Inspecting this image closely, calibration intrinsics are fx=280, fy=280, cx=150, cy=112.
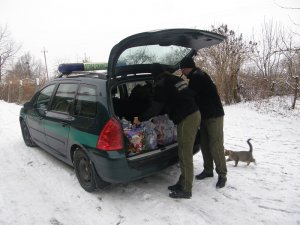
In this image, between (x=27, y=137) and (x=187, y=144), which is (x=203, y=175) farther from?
(x=27, y=137)

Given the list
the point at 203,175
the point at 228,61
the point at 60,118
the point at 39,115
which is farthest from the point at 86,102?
the point at 228,61

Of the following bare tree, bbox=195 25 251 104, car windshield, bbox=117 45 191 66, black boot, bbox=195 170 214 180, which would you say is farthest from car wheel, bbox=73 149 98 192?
bare tree, bbox=195 25 251 104

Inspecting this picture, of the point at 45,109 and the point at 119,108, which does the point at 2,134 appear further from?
the point at 119,108

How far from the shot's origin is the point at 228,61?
39.2 ft

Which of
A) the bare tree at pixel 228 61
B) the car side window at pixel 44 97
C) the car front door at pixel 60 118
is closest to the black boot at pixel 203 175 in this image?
the car front door at pixel 60 118

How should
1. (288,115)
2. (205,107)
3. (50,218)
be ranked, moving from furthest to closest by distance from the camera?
(288,115) < (205,107) < (50,218)

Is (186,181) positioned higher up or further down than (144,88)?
further down

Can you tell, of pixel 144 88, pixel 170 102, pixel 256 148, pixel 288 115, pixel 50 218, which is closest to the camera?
pixel 50 218

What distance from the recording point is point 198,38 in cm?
414

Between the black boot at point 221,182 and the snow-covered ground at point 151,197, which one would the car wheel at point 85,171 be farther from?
the black boot at point 221,182

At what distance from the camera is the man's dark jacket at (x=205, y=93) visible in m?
4.04

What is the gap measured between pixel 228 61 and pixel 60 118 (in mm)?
9137

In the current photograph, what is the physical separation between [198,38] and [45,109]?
303 cm

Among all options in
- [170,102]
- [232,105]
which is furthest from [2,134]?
[232,105]
